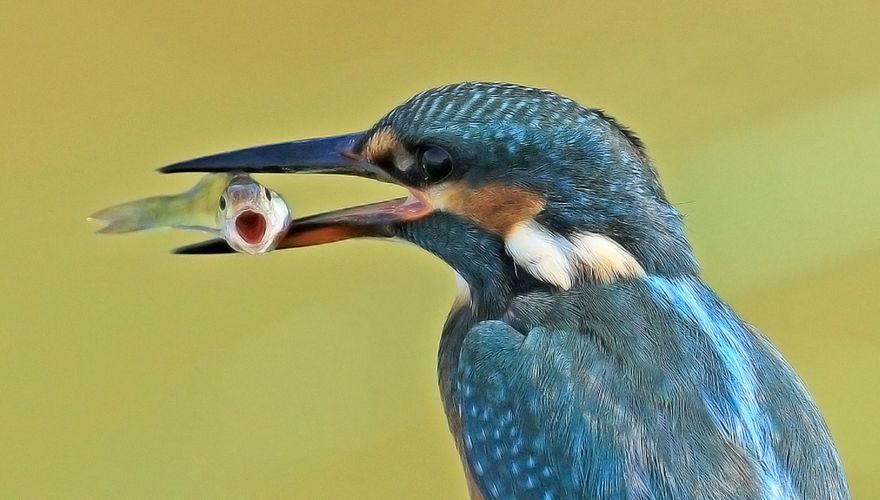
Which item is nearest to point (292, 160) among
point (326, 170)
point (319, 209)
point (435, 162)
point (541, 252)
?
point (326, 170)

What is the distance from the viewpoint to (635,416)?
0.73 metres

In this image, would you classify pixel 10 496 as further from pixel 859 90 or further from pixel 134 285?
pixel 859 90

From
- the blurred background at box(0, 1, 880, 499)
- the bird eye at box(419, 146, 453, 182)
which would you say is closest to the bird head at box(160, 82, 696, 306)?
the bird eye at box(419, 146, 453, 182)

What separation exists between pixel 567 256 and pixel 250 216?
1.03 ft

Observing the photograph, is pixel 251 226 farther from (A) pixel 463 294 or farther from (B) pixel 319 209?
(B) pixel 319 209

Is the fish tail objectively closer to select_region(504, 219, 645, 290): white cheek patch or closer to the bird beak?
the bird beak

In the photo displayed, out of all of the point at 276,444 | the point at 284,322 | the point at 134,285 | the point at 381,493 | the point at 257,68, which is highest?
the point at 257,68

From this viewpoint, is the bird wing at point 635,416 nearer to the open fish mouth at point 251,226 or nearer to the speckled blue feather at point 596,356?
the speckled blue feather at point 596,356

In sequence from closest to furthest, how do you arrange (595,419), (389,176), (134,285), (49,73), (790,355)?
1. (595,419)
2. (389,176)
3. (49,73)
4. (134,285)
5. (790,355)

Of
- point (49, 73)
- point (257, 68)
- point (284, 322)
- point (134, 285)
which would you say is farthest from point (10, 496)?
point (257, 68)

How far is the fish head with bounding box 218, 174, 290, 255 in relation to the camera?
0.82m

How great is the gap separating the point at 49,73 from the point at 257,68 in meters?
0.30

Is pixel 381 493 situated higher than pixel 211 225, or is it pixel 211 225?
Result: pixel 211 225

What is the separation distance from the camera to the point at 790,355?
1.46 meters
